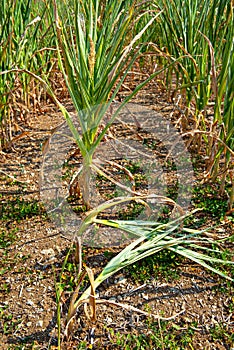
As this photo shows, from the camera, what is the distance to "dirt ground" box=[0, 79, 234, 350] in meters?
1.08

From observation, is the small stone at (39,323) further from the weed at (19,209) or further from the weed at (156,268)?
the weed at (19,209)

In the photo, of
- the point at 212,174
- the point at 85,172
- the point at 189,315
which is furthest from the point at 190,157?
the point at 189,315

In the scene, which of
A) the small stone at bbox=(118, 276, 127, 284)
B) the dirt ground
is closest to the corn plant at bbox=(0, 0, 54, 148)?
the dirt ground

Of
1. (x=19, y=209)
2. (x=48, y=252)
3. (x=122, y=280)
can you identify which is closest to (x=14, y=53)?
(x=19, y=209)

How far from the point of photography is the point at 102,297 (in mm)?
1198

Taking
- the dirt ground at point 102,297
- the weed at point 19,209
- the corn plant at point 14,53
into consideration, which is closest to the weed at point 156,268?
the dirt ground at point 102,297

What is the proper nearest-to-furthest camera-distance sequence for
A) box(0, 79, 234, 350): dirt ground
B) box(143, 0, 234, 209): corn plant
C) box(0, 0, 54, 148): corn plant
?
box(0, 79, 234, 350): dirt ground
box(143, 0, 234, 209): corn plant
box(0, 0, 54, 148): corn plant

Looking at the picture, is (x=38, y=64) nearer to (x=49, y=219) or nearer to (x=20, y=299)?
(x=49, y=219)

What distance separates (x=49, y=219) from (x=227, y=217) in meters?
0.67

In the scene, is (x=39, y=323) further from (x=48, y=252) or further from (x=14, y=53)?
(x=14, y=53)

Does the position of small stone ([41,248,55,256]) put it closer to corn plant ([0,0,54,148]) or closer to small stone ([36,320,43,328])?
small stone ([36,320,43,328])

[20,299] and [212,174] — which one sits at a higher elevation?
[212,174]

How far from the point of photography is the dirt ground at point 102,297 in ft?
3.53

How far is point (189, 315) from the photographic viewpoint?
115 cm
